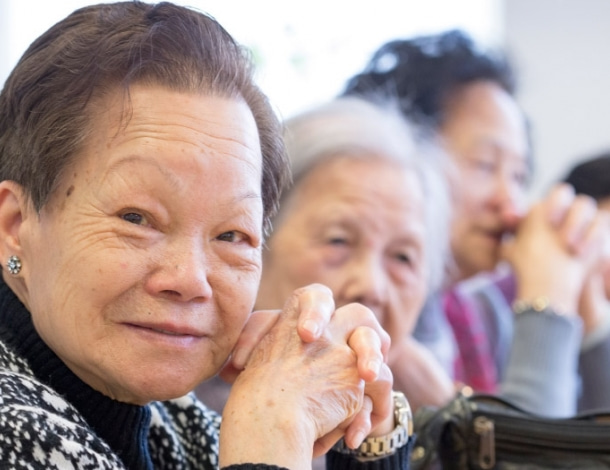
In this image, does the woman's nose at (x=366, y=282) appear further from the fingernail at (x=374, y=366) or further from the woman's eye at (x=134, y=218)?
the woman's eye at (x=134, y=218)

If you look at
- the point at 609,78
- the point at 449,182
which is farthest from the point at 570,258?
the point at 609,78

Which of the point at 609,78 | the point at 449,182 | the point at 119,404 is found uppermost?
the point at 609,78

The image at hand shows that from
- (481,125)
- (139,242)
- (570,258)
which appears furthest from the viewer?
(481,125)

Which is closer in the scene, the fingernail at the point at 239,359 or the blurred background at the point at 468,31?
the fingernail at the point at 239,359

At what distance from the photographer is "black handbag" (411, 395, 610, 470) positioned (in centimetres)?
133

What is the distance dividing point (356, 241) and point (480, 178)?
2.67ft

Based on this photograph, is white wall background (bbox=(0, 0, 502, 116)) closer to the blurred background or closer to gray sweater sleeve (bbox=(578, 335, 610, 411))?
the blurred background

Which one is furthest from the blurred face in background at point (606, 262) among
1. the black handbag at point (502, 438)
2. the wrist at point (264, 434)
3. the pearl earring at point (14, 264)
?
the pearl earring at point (14, 264)

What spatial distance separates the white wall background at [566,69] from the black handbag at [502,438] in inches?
112

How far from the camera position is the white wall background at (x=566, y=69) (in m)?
4.08

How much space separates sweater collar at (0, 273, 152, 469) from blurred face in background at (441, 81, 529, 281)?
1473 millimetres

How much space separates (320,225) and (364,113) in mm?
297

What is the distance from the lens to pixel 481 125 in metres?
2.46

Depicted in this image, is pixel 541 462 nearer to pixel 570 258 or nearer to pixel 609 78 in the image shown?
pixel 570 258
